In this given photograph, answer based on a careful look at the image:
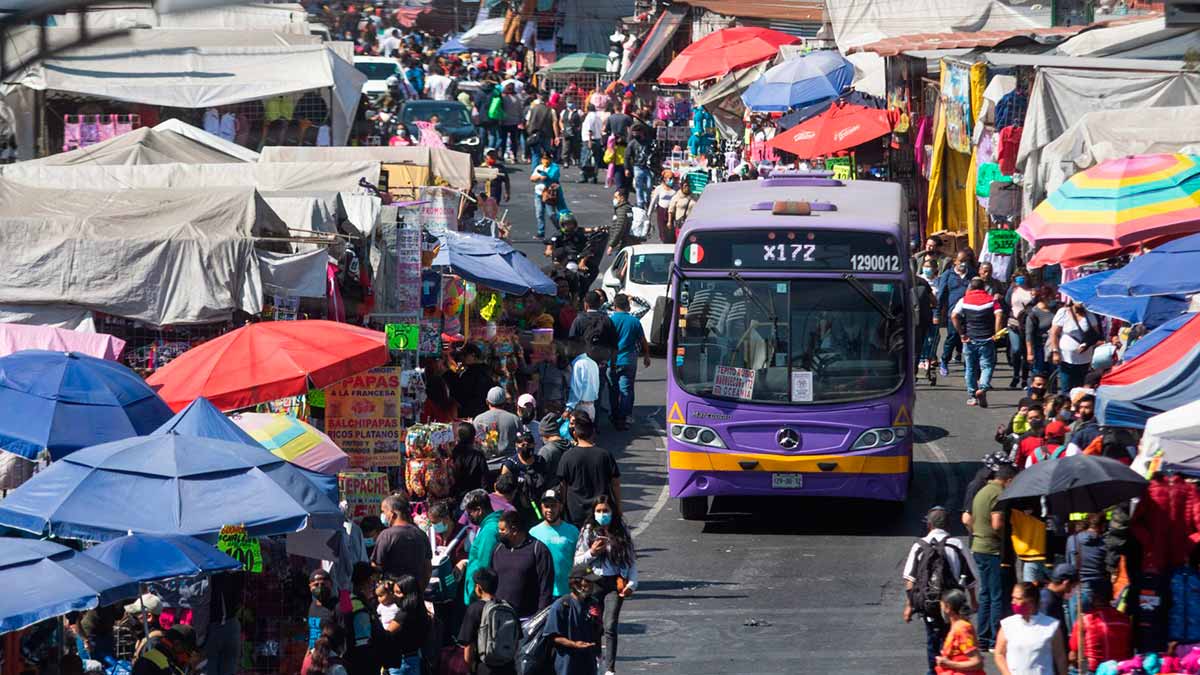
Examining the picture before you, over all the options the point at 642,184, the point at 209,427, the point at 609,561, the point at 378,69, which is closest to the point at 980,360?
the point at 609,561

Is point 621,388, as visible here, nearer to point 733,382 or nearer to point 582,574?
point 733,382

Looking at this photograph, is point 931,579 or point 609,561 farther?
point 609,561

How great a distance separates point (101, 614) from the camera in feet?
36.1

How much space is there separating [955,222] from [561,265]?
7.02 meters

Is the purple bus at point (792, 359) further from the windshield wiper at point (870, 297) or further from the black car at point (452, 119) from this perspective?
the black car at point (452, 119)

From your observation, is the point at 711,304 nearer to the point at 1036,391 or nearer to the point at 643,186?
the point at 1036,391

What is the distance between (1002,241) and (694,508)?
26.5ft

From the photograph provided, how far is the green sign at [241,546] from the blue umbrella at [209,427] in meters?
0.90

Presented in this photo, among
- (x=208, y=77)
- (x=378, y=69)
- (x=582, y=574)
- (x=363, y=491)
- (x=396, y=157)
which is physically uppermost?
(x=208, y=77)

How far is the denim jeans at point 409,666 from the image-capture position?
1139 cm

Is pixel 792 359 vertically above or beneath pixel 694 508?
above

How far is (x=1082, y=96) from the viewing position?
874 inches

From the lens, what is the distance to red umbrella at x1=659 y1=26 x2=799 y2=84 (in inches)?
1564

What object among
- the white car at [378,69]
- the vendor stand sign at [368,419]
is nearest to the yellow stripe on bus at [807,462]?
the vendor stand sign at [368,419]
